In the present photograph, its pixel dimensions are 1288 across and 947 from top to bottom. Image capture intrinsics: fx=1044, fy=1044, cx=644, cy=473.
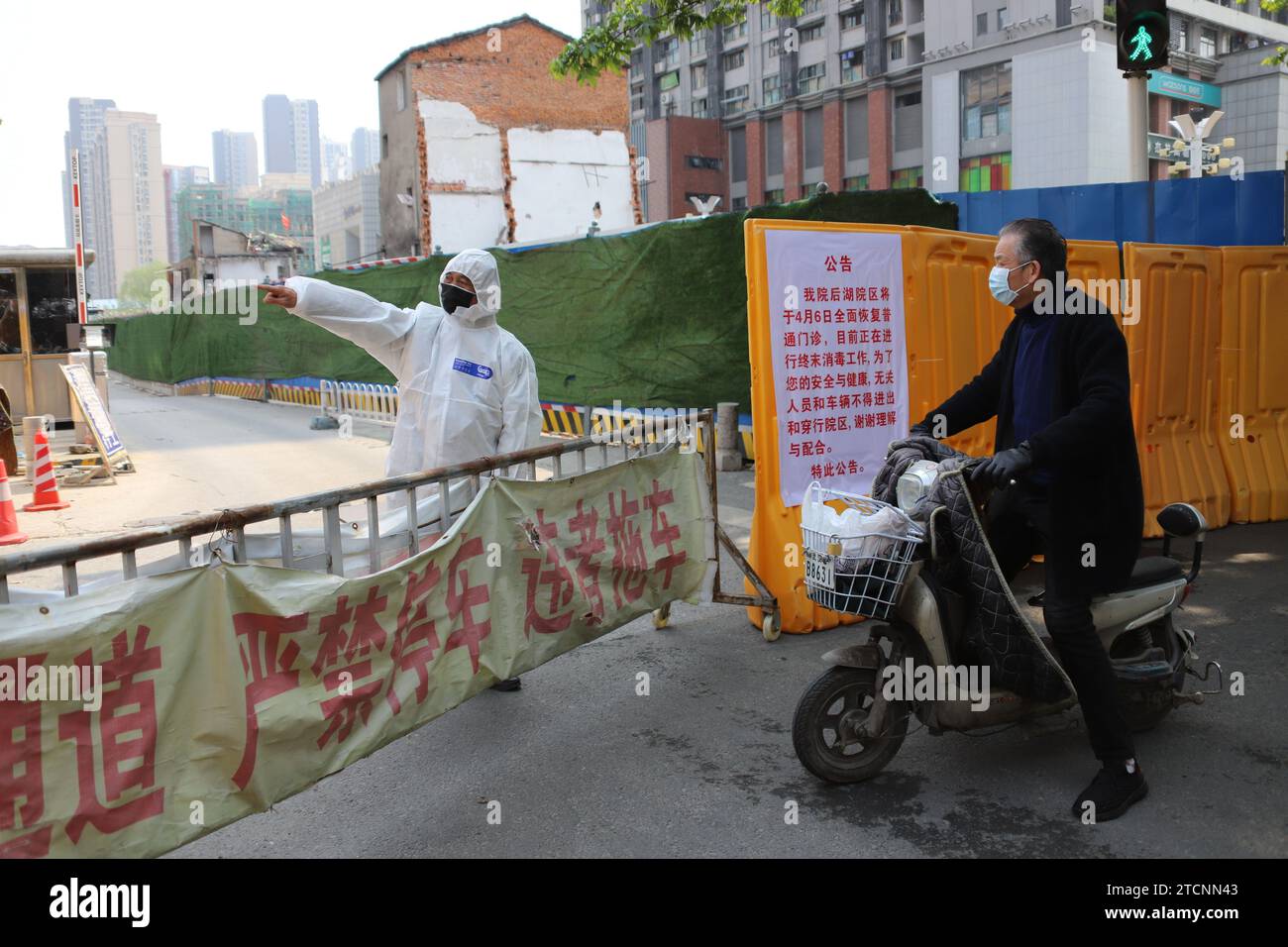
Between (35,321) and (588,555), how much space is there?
14877 mm

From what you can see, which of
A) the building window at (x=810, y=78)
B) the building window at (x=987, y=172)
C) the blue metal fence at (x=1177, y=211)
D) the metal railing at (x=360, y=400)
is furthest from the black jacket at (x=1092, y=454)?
the building window at (x=810, y=78)

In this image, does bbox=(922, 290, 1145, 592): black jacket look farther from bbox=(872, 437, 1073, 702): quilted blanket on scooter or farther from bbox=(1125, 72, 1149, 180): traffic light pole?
bbox=(1125, 72, 1149, 180): traffic light pole

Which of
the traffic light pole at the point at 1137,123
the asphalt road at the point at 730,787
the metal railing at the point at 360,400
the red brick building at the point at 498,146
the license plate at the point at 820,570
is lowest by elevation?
the asphalt road at the point at 730,787

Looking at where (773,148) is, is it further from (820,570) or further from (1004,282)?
(820,570)

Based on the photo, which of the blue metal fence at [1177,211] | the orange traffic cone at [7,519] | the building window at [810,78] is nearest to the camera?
the orange traffic cone at [7,519]

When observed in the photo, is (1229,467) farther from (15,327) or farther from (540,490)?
(15,327)

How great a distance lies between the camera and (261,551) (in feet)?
12.8

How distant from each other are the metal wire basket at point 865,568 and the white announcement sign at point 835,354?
2319 mm

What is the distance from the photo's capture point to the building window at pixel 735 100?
6406 cm

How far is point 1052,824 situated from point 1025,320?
187 cm

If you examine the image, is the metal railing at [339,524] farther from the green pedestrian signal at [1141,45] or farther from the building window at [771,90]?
the building window at [771,90]

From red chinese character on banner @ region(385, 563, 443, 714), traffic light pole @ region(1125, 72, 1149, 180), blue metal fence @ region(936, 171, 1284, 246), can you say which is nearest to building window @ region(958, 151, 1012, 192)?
blue metal fence @ region(936, 171, 1284, 246)

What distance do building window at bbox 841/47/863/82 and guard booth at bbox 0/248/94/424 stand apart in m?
47.4

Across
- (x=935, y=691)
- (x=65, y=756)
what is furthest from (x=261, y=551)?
(x=935, y=691)
